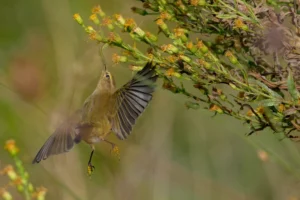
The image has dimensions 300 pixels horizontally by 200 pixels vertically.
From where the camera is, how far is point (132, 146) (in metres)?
4.11

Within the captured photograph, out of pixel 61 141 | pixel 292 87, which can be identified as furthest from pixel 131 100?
pixel 292 87

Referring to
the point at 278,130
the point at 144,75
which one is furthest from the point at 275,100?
the point at 144,75

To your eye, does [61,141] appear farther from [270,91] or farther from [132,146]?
[132,146]

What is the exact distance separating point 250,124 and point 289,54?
0.90 ft

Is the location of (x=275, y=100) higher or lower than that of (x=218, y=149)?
higher

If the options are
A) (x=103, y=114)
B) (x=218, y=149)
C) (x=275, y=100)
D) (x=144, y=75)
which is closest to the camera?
(x=275, y=100)

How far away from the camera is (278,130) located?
2.39m

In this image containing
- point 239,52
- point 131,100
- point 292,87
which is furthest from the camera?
point 131,100

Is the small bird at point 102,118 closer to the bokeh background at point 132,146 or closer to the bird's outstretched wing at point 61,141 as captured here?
the bird's outstretched wing at point 61,141

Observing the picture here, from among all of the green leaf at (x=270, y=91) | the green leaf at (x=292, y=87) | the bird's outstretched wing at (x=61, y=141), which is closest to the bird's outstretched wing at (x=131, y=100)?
the bird's outstretched wing at (x=61, y=141)

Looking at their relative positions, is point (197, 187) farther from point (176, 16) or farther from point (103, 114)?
point (176, 16)

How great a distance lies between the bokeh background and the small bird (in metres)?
0.35

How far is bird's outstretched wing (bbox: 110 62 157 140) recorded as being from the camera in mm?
2500

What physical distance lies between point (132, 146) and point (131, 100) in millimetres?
1445
